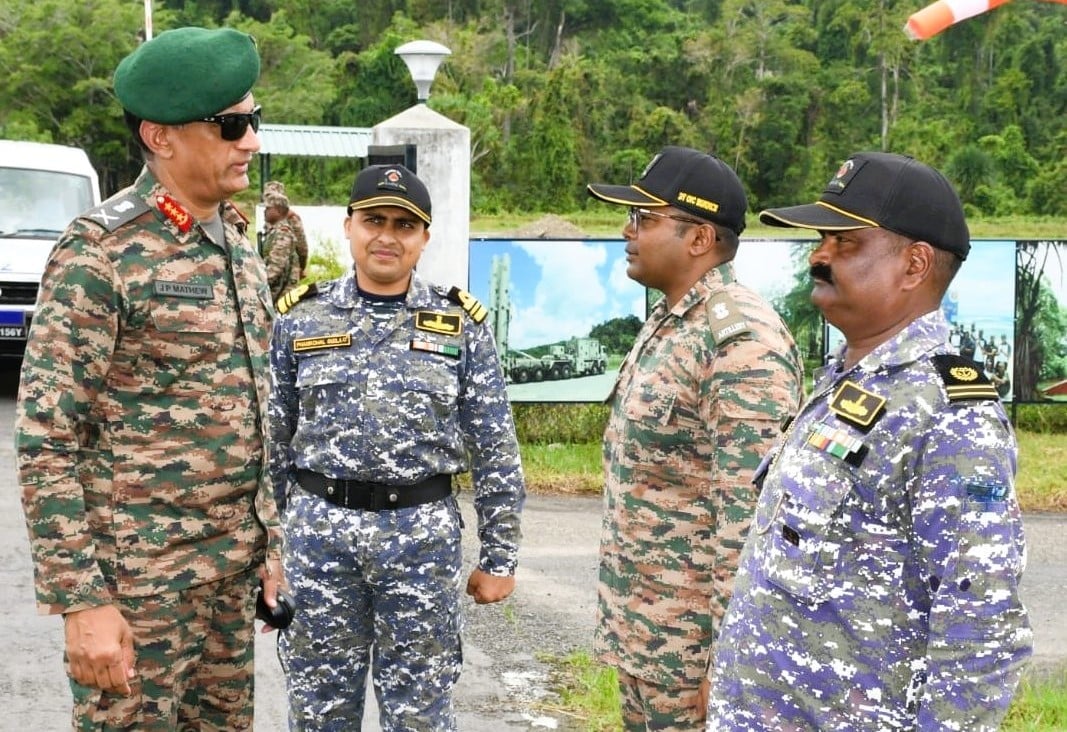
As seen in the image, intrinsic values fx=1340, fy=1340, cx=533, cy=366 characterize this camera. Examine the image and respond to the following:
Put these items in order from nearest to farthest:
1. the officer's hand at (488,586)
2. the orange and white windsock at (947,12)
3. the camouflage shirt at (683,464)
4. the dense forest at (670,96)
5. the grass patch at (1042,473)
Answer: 1. the camouflage shirt at (683,464)
2. the officer's hand at (488,586)
3. the grass patch at (1042,473)
4. the orange and white windsock at (947,12)
5. the dense forest at (670,96)

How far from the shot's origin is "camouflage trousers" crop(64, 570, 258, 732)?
3.11 meters

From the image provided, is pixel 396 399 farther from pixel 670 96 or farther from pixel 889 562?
pixel 670 96

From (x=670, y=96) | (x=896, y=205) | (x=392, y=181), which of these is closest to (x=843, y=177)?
(x=896, y=205)

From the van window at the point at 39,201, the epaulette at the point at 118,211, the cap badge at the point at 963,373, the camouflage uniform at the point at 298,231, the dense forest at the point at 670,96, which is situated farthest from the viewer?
the dense forest at the point at 670,96

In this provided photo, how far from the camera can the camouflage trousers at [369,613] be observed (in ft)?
12.5

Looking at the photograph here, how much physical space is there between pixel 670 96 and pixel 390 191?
36.6 m

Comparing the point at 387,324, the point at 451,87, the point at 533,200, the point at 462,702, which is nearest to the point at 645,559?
the point at 387,324

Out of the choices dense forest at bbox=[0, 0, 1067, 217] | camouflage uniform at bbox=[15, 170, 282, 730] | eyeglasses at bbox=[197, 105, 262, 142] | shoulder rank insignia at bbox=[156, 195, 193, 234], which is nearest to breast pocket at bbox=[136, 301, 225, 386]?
camouflage uniform at bbox=[15, 170, 282, 730]

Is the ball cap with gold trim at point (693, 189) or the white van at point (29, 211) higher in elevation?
the ball cap with gold trim at point (693, 189)

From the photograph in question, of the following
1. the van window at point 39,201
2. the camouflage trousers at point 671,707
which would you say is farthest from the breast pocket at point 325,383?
the van window at point 39,201

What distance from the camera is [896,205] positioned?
8.52 ft

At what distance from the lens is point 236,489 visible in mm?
3328

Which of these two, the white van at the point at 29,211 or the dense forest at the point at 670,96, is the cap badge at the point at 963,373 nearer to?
the white van at the point at 29,211

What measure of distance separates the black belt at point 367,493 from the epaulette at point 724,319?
0.96 metres
